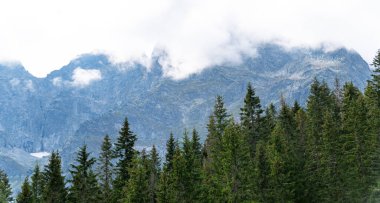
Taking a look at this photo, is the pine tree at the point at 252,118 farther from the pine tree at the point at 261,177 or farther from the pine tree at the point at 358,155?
the pine tree at the point at 358,155

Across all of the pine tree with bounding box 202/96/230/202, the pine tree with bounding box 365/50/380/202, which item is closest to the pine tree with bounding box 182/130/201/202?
the pine tree with bounding box 202/96/230/202

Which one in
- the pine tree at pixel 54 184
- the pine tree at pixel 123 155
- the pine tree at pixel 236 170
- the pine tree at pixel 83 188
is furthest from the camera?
the pine tree at pixel 123 155

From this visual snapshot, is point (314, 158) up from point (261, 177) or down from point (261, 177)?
up

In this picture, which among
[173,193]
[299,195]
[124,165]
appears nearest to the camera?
[173,193]

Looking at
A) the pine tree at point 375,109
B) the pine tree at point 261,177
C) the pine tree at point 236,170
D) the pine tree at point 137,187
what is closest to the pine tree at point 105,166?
the pine tree at point 137,187

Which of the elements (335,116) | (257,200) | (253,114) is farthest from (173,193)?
(335,116)

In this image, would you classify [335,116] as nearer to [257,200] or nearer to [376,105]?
[376,105]

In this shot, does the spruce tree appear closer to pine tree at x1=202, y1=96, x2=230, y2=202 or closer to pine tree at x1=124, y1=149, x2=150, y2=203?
pine tree at x1=202, y1=96, x2=230, y2=202

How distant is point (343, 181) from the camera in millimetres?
53344

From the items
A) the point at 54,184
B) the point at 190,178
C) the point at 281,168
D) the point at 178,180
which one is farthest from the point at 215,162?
the point at 54,184

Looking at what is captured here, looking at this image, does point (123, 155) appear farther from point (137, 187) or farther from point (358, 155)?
point (358, 155)

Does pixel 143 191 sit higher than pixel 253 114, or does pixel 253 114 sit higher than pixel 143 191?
pixel 253 114

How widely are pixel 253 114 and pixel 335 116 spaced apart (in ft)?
41.2

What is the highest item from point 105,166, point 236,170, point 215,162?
point 105,166
